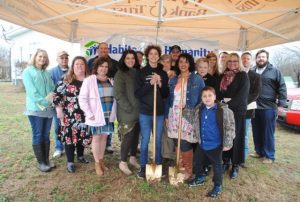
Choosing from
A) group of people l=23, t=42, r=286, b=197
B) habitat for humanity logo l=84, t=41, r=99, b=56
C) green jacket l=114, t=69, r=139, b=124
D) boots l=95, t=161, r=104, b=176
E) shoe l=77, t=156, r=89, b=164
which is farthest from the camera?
habitat for humanity logo l=84, t=41, r=99, b=56

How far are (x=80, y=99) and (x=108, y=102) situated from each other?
0.43 metres

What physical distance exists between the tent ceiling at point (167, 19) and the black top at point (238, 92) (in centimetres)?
101

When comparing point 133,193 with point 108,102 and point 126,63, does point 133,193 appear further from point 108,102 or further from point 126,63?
point 126,63

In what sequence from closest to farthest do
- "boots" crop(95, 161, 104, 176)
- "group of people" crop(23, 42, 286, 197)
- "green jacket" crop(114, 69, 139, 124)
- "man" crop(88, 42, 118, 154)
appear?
"group of people" crop(23, 42, 286, 197)
"green jacket" crop(114, 69, 139, 124)
"boots" crop(95, 161, 104, 176)
"man" crop(88, 42, 118, 154)

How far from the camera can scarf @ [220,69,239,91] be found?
4.23 metres

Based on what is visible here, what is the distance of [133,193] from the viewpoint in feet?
12.7

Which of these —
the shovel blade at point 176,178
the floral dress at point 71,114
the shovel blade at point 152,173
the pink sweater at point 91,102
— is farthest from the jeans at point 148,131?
the floral dress at point 71,114

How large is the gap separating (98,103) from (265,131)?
10.5ft

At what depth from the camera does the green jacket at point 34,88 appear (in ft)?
13.4

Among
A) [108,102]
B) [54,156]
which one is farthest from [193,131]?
[54,156]

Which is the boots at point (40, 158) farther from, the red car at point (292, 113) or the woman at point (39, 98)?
the red car at point (292, 113)

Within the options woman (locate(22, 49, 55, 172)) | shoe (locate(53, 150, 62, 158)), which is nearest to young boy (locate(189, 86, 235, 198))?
woman (locate(22, 49, 55, 172))

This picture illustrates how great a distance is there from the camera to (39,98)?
412cm

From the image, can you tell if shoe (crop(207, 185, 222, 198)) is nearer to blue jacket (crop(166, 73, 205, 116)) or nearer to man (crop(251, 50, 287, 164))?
blue jacket (crop(166, 73, 205, 116))
